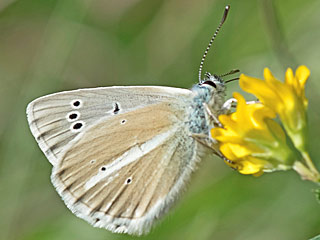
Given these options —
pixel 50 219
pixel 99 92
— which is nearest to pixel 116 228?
pixel 99 92

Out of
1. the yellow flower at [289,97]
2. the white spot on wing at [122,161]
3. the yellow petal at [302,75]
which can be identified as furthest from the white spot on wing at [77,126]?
the yellow petal at [302,75]

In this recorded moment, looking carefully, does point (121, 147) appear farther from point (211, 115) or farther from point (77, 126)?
point (211, 115)

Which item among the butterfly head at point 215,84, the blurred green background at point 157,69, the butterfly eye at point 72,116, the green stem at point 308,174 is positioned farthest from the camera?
the blurred green background at point 157,69

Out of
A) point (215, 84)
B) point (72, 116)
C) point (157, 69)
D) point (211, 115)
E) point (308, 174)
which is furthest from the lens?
point (157, 69)

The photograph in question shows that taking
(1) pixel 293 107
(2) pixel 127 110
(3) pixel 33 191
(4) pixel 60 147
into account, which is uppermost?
(1) pixel 293 107

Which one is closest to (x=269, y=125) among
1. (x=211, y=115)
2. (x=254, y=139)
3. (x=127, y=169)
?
(x=254, y=139)

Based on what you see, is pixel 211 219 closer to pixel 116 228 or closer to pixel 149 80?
pixel 116 228

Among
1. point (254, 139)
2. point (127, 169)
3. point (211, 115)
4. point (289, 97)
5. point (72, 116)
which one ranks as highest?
point (289, 97)

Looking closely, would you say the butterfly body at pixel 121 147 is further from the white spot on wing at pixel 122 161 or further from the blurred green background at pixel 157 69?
the blurred green background at pixel 157 69
